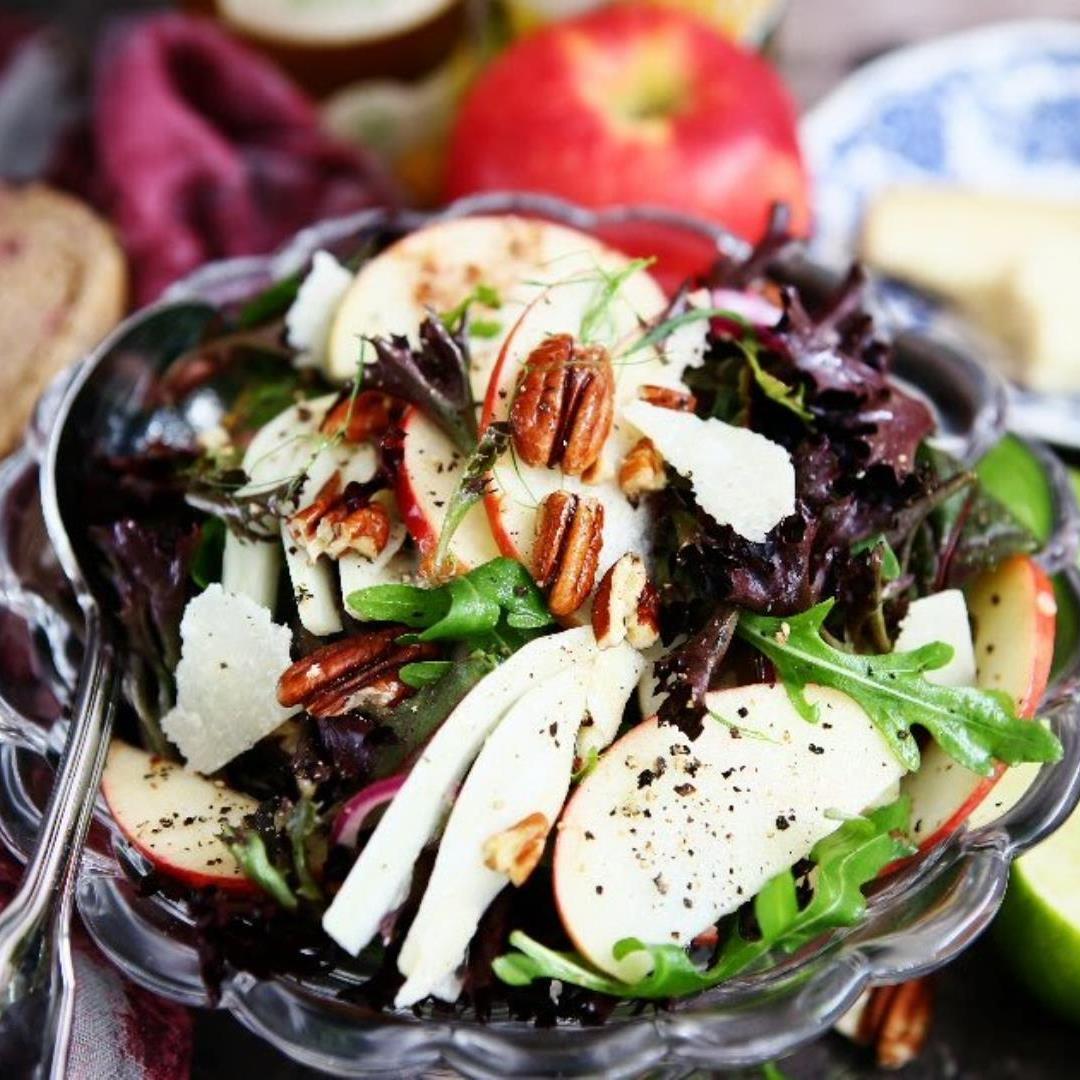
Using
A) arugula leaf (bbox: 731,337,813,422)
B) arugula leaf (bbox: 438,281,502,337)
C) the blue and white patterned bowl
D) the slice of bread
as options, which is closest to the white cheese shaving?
arugula leaf (bbox: 438,281,502,337)

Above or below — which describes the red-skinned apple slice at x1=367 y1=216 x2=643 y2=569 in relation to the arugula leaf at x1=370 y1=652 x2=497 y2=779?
above

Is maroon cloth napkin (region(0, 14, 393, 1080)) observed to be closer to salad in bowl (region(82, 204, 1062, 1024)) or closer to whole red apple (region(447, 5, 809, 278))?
whole red apple (region(447, 5, 809, 278))

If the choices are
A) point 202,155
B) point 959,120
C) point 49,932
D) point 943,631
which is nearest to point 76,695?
point 49,932

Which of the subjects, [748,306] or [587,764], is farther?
[748,306]

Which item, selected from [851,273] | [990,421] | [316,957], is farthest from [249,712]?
[990,421]

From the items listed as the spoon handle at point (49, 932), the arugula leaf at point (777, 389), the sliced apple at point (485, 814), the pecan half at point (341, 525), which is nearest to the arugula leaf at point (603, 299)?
the arugula leaf at point (777, 389)

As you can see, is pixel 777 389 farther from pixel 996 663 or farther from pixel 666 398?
pixel 996 663
